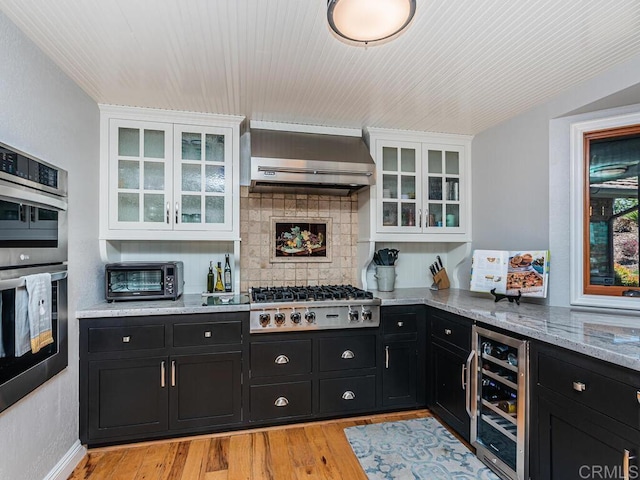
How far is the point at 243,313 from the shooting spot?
2.43 meters

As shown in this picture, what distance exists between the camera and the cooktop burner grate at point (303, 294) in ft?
8.34

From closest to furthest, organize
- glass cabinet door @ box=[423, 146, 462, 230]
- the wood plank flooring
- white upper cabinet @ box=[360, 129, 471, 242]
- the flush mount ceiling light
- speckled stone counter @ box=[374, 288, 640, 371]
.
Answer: the flush mount ceiling light → speckled stone counter @ box=[374, 288, 640, 371] → the wood plank flooring → white upper cabinet @ box=[360, 129, 471, 242] → glass cabinet door @ box=[423, 146, 462, 230]

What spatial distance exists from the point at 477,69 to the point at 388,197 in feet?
4.20

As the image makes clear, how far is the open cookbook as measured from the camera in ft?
7.86

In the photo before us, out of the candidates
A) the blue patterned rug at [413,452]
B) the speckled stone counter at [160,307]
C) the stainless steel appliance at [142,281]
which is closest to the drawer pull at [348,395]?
Answer: the blue patterned rug at [413,452]

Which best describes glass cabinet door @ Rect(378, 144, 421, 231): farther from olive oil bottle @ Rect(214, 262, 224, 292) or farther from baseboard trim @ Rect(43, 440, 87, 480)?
baseboard trim @ Rect(43, 440, 87, 480)

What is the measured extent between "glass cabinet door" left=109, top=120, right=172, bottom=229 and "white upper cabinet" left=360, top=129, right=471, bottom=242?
66.9 inches

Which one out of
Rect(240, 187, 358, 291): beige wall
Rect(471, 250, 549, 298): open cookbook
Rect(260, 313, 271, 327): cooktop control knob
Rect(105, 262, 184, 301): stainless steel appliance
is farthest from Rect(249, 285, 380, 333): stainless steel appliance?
Rect(471, 250, 549, 298): open cookbook

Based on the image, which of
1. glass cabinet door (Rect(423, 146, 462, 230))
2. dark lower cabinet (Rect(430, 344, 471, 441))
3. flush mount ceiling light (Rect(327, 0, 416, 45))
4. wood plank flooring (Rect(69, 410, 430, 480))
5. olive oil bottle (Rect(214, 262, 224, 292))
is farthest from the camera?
glass cabinet door (Rect(423, 146, 462, 230))

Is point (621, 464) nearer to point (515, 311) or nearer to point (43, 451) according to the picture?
point (515, 311)

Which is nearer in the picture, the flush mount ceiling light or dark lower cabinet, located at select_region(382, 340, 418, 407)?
the flush mount ceiling light

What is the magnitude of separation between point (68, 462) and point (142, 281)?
3.75ft

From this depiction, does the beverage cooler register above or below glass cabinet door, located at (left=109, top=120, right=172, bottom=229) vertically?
below

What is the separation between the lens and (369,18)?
1.29 metres
